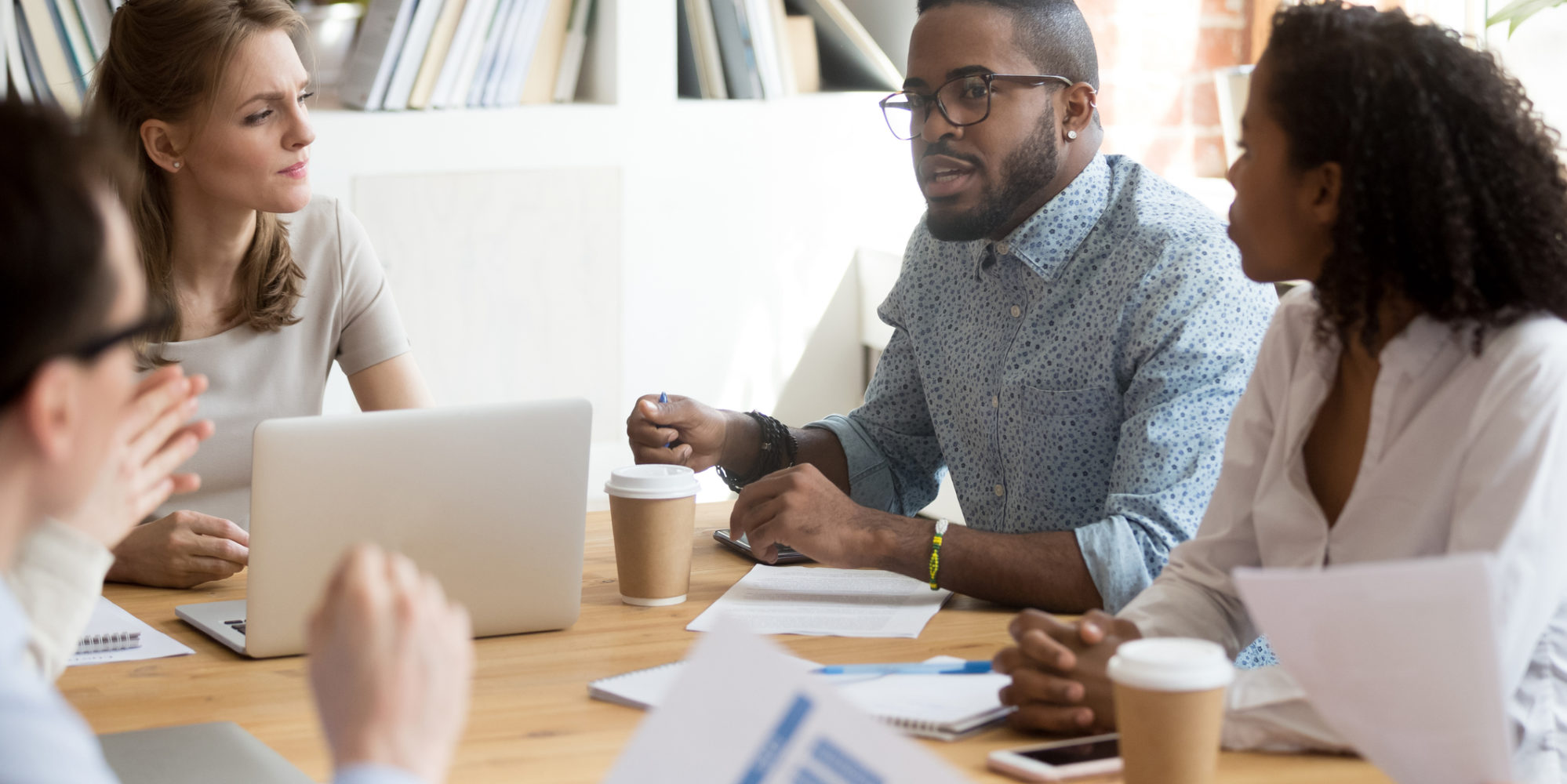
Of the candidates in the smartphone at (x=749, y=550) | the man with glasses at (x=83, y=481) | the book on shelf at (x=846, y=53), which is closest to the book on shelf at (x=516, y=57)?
the book on shelf at (x=846, y=53)

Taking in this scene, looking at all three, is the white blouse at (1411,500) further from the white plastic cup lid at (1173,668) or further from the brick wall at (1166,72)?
the brick wall at (1166,72)

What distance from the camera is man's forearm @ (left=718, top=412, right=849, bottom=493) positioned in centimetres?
187

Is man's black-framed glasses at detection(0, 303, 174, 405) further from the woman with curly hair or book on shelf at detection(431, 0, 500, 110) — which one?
book on shelf at detection(431, 0, 500, 110)

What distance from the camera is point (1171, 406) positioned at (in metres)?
1.54

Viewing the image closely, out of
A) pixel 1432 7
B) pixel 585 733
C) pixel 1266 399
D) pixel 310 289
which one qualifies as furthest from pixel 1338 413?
pixel 1432 7

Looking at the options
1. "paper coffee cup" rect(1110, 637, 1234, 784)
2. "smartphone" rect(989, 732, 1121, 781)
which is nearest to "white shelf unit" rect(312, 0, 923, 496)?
"smartphone" rect(989, 732, 1121, 781)

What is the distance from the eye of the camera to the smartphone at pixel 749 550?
5.30ft

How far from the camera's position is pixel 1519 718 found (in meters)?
1.11

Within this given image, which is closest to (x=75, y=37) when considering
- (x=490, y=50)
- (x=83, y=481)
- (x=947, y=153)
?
(x=490, y=50)

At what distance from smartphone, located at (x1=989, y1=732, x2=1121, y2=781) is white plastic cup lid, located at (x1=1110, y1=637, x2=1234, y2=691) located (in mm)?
66

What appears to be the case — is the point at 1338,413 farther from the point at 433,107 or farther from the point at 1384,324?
the point at 433,107

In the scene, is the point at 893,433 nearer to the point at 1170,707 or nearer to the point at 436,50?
the point at 1170,707

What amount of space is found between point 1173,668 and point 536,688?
54cm

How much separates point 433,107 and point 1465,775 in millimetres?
2343
